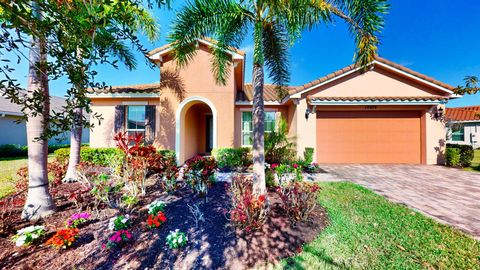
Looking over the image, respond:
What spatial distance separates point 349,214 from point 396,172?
21.4ft

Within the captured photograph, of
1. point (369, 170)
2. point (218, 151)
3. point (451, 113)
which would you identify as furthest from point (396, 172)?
point (451, 113)

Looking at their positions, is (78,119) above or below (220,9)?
below

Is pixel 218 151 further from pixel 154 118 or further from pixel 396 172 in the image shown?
pixel 396 172

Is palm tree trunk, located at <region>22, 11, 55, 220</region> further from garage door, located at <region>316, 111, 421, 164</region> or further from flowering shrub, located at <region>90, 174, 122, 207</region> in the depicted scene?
garage door, located at <region>316, 111, 421, 164</region>

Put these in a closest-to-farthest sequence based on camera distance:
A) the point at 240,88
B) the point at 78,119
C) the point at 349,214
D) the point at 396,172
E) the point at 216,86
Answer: the point at 78,119 < the point at 349,214 < the point at 396,172 < the point at 216,86 < the point at 240,88

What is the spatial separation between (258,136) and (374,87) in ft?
32.2

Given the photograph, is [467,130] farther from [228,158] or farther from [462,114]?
[228,158]

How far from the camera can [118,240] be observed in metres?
3.18

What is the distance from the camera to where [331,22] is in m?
4.76

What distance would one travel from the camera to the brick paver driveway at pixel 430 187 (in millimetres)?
4238

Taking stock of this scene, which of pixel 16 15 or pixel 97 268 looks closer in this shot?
pixel 16 15

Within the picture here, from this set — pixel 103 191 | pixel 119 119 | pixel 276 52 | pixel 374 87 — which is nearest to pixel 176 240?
pixel 103 191

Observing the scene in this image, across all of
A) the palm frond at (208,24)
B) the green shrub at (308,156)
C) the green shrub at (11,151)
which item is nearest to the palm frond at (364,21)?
the palm frond at (208,24)

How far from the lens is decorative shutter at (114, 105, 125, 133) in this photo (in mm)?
10172
